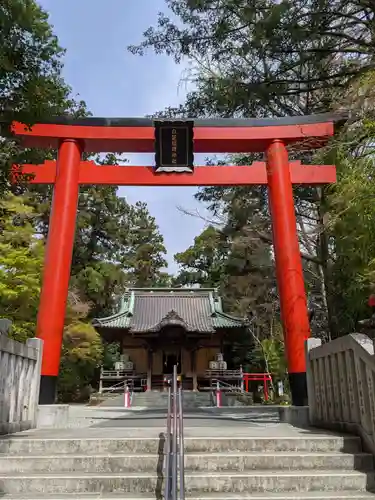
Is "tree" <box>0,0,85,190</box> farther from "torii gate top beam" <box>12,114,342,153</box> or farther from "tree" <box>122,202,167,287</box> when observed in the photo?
"tree" <box>122,202,167,287</box>

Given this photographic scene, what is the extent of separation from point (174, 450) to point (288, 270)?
185 inches

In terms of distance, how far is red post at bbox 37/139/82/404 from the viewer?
22.0 ft

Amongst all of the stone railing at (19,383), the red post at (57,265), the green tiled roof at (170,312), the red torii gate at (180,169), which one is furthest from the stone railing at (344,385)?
the green tiled roof at (170,312)

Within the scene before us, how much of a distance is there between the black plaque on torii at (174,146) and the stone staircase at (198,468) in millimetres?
5464

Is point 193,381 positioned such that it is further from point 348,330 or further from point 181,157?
point 181,157

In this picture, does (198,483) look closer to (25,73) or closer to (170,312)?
(25,73)

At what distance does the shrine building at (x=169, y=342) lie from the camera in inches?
842

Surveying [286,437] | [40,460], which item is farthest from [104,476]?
→ [286,437]

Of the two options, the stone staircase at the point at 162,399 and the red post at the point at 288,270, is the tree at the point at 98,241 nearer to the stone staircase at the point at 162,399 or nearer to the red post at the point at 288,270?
the stone staircase at the point at 162,399

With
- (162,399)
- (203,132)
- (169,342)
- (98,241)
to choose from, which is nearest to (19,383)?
(203,132)

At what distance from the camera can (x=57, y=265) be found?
7328 millimetres

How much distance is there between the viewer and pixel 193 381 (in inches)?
859

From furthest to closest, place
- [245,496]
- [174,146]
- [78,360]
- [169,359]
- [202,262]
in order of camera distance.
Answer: [202,262] → [169,359] → [78,360] → [174,146] → [245,496]

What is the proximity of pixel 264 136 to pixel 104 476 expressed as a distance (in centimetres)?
633
